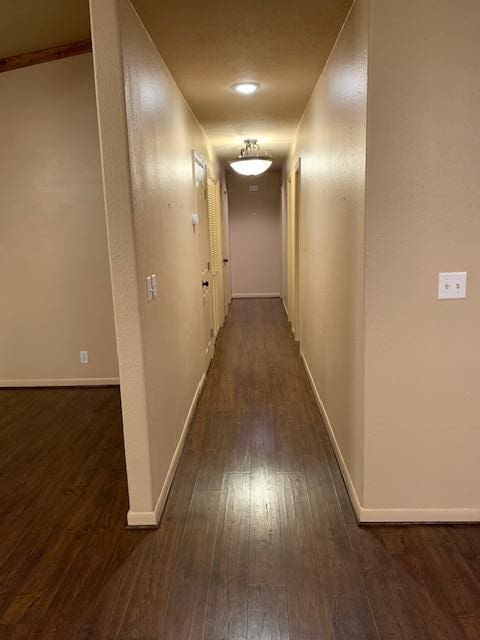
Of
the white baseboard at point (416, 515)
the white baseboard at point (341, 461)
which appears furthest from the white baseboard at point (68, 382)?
the white baseboard at point (416, 515)

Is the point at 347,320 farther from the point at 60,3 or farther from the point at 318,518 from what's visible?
the point at 60,3

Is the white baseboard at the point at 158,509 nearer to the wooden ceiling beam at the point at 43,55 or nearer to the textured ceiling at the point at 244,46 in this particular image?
the textured ceiling at the point at 244,46

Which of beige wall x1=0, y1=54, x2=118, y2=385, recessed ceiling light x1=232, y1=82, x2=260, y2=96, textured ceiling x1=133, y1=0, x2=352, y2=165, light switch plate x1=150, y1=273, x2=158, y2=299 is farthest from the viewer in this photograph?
beige wall x1=0, y1=54, x2=118, y2=385

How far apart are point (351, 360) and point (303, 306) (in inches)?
94.7

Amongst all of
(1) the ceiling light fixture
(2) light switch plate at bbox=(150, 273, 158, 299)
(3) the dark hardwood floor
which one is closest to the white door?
(1) the ceiling light fixture

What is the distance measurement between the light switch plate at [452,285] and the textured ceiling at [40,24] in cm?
267

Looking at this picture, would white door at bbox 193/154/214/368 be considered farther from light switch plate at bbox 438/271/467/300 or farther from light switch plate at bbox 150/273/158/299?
light switch plate at bbox 438/271/467/300

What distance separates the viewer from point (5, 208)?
4.11 metres

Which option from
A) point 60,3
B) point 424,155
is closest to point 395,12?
point 424,155

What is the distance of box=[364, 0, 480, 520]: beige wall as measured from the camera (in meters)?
1.87

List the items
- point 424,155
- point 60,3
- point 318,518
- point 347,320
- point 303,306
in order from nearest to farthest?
1. point 424,155
2. point 318,518
3. point 347,320
4. point 60,3
5. point 303,306

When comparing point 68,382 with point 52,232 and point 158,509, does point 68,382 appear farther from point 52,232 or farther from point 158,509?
point 158,509

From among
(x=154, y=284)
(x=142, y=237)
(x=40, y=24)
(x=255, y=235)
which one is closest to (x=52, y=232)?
(x=40, y=24)

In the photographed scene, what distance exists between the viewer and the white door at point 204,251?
170 inches
